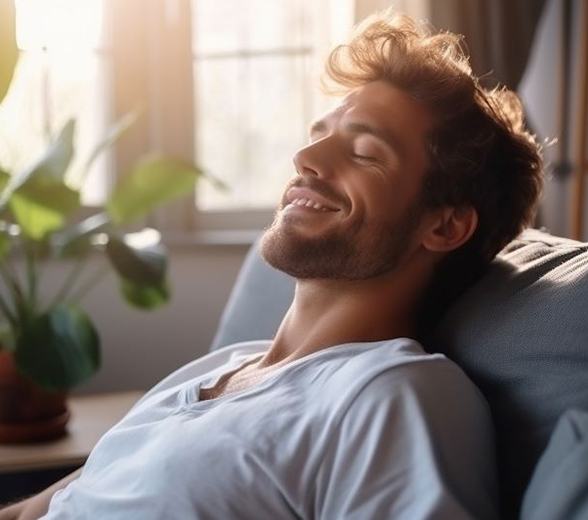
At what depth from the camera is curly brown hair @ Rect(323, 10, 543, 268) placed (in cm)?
137

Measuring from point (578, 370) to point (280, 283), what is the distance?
2.69 ft

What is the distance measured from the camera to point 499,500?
1.14 meters

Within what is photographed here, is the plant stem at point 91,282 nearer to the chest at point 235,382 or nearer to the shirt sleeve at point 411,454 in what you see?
the chest at point 235,382

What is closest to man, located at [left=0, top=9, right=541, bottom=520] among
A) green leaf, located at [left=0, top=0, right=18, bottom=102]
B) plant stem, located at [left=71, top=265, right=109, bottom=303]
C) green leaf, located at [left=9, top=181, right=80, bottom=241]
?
green leaf, located at [left=0, top=0, right=18, bottom=102]

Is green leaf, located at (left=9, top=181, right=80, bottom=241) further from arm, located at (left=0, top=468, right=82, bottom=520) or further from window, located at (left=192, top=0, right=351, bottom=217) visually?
window, located at (left=192, top=0, right=351, bottom=217)

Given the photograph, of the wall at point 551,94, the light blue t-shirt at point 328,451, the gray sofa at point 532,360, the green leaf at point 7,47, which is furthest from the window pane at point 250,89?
the light blue t-shirt at point 328,451

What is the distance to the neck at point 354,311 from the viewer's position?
137cm

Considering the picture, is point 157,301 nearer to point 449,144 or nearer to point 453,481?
point 449,144

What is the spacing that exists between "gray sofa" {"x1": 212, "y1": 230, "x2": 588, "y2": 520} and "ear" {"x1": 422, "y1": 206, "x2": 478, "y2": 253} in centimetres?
6

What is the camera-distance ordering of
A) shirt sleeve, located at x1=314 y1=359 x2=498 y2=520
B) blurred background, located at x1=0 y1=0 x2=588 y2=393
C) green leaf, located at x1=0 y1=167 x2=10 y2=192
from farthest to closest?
blurred background, located at x1=0 y1=0 x2=588 y2=393, green leaf, located at x1=0 y1=167 x2=10 y2=192, shirt sleeve, located at x1=314 y1=359 x2=498 y2=520

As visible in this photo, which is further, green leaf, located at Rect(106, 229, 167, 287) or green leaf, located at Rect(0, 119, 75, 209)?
green leaf, located at Rect(106, 229, 167, 287)

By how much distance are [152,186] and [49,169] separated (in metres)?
0.24

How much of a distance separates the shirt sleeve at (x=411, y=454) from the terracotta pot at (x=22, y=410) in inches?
42.3

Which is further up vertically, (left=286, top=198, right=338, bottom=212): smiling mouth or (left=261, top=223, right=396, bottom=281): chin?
(left=286, top=198, right=338, bottom=212): smiling mouth
